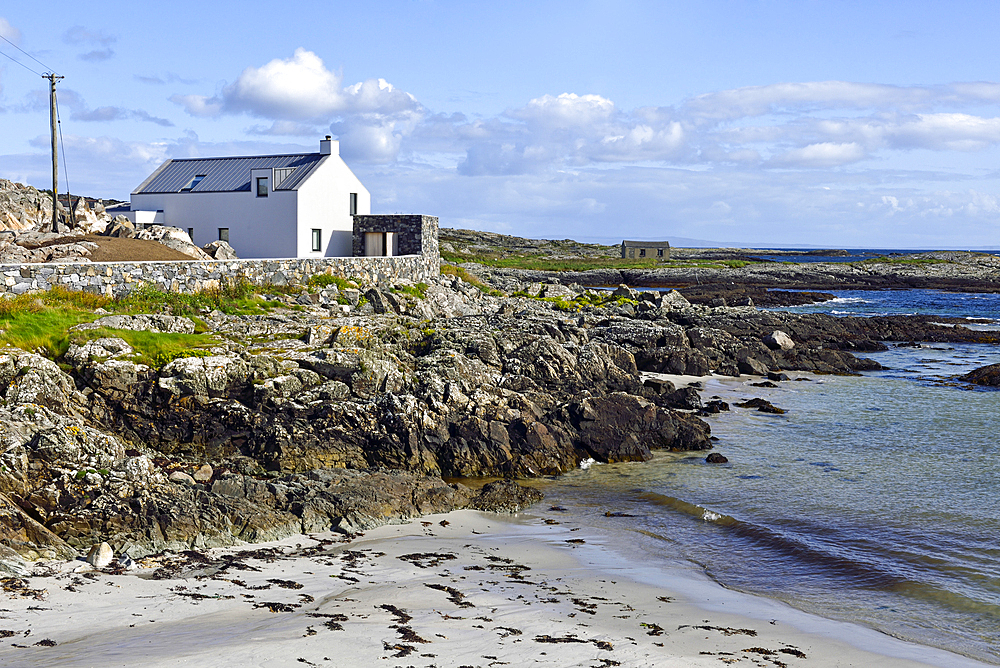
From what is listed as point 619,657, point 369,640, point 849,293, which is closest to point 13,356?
point 369,640

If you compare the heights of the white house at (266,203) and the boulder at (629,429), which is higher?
the white house at (266,203)

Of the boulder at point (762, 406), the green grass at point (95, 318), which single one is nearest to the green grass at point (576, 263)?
the boulder at point (762, 406)

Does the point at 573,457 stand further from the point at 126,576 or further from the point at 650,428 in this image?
the point at 126,576

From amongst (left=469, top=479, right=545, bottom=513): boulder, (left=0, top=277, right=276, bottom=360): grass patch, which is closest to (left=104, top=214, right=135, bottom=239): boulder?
(left=0, top=277, right=276, bottom=360): grass patch

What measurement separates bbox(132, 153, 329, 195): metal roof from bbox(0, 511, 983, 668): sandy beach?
31569mm

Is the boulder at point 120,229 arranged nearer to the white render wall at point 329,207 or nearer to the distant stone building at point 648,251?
the white render wall at point 329,207

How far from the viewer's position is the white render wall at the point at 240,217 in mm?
39312

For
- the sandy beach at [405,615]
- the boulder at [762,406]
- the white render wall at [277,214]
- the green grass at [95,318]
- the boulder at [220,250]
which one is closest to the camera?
the sandy beach at [405,615]

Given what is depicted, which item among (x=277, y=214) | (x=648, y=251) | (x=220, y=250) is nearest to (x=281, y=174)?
(x=277, y=214)

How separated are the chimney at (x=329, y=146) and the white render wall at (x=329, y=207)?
0.41 meters

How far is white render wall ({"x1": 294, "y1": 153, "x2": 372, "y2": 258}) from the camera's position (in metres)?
39.3

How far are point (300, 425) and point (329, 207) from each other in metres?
26.3

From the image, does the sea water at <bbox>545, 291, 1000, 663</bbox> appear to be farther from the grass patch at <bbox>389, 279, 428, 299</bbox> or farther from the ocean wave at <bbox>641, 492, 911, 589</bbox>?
the grass patch at <bbox>389, 279, 428, 299</bbox>

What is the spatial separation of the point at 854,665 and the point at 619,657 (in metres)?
2.85
